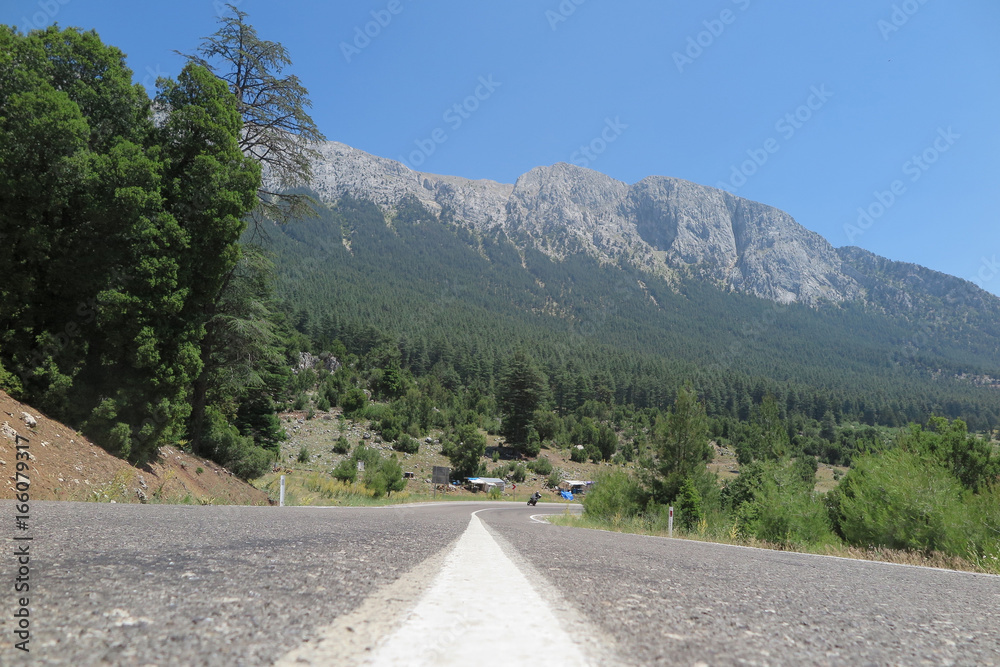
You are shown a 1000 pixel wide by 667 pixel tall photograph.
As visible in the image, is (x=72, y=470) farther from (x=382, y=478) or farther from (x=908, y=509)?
(x=382, y=478)

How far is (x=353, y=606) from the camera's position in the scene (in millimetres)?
1801

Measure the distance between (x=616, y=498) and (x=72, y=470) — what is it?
62.8ft

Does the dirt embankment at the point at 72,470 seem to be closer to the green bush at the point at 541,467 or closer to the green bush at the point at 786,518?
the green bush at the point at 786,518

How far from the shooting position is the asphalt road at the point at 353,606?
4.24ft

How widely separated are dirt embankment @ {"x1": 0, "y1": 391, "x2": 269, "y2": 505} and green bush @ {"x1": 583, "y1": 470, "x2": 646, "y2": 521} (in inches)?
616

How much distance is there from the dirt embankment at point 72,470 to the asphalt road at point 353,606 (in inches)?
268

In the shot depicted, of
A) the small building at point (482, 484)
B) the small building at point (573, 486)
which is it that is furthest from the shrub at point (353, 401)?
the small building at point (573, 486)

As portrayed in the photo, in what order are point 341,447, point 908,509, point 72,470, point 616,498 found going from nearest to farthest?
point 72,470, point 908,509, point 616,498, point 341,447

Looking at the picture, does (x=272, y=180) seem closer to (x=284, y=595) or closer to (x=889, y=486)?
(x=284, y=595)

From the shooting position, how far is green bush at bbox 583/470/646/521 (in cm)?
2194

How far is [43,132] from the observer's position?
11.8 metres

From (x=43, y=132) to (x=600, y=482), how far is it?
2303cm

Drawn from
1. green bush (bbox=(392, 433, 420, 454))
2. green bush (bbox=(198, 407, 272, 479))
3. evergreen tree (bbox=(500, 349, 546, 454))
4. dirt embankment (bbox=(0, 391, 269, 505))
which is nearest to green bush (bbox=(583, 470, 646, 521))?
green bush (bbox=(198, 407, 272, 479))

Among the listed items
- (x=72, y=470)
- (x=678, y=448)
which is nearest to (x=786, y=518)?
(x=678, y=448)
